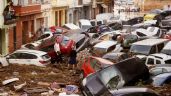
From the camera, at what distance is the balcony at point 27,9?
4231cm

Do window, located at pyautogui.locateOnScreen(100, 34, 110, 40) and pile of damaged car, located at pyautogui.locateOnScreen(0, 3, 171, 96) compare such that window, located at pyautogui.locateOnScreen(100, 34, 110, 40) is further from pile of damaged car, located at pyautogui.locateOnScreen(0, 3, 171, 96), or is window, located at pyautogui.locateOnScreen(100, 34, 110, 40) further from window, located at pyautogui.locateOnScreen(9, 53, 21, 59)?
window, located at pyautogui.locateOnScreen(9, 53, 21, 59)

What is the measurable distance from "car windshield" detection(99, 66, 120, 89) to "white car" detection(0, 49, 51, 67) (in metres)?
11.0

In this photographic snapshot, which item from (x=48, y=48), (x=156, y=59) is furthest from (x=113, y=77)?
(x=48, y=48)

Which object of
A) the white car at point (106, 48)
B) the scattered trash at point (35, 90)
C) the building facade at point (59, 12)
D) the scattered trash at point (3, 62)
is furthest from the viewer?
the building facade at point (59, 12)

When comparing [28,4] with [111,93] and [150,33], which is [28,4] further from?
[111,93]

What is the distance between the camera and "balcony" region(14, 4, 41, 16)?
139 ft

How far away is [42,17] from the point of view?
5031cm

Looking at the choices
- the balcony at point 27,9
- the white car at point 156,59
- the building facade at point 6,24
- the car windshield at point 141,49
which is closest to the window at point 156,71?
the white car at point 156,59

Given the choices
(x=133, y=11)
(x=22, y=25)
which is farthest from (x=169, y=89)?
(x=133, y=11)

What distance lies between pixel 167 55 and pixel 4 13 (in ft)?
52.3

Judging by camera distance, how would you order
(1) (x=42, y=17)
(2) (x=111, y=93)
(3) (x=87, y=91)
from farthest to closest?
(1) (x=42, y=17), (3) (x=87, y=91), (2) (x=111, y=93)

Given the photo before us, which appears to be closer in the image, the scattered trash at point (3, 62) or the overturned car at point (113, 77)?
the overturned car at point (113, 77)

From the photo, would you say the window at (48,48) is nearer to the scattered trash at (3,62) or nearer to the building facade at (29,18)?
the scattered trash at (3,62)

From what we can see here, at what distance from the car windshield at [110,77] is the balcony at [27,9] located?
88.2 ft
